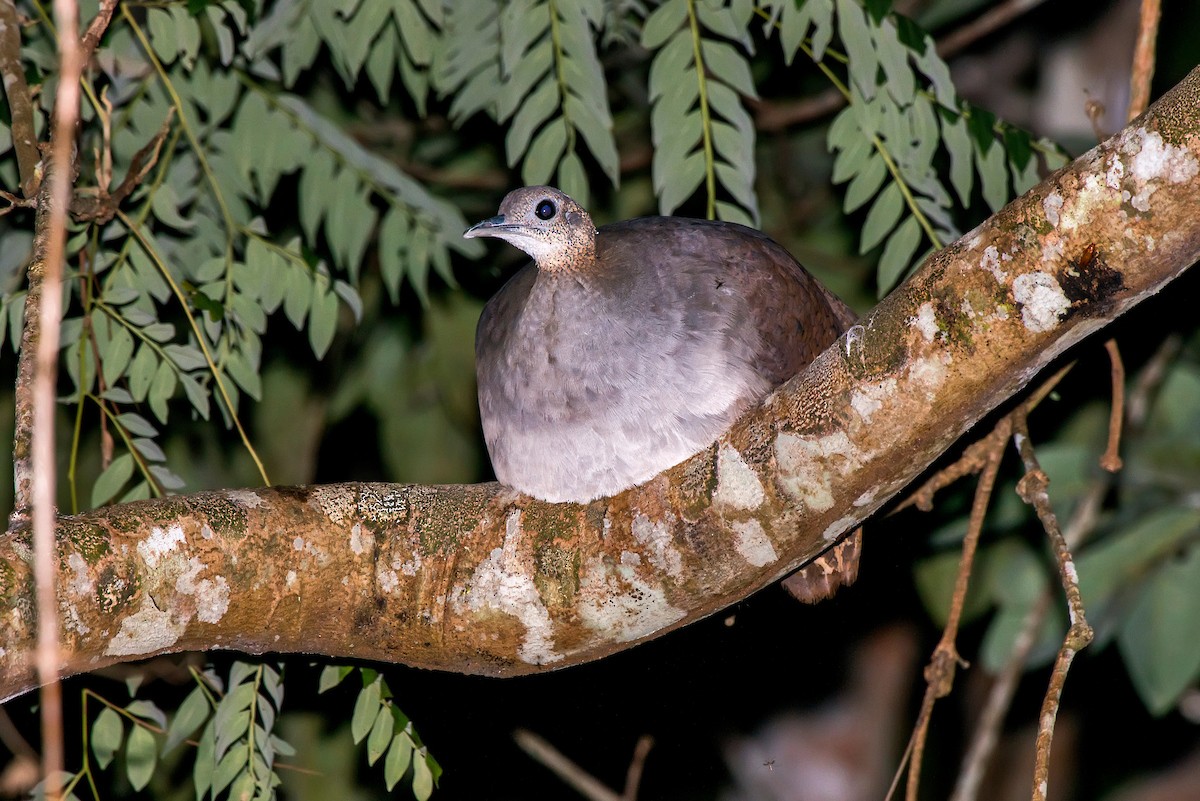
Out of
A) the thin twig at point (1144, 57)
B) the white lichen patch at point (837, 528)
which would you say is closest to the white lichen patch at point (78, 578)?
the white lichen patch at point (837, 528)

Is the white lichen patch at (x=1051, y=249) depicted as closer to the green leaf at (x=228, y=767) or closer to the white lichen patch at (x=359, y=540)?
the white lichen patch at (x=359, y=540)

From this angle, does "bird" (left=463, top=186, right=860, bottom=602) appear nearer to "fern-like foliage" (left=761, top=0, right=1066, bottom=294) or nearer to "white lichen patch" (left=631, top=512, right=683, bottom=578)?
"white lichen patch" (left=631, top=512, right=683, bottom=578)

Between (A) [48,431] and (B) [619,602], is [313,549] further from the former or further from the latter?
(A) [48,431]

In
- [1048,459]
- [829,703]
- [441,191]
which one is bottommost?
[829,703]

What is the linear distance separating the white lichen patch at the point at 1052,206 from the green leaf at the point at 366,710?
209cm

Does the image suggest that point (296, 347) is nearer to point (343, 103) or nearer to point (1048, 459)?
point (343, 103)

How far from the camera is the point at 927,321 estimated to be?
2.52 m

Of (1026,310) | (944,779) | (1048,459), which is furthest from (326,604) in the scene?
(944,779)

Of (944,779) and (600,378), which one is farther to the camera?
(944,779)

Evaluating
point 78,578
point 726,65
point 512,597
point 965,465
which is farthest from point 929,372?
point 78,578

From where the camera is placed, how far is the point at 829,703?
673cm

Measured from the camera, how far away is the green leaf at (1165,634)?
154 inches

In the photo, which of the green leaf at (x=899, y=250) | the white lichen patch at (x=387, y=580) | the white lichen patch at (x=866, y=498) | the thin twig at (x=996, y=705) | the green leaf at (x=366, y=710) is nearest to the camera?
the white lichen patch at (x=866, y=498)

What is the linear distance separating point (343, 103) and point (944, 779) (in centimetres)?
461
